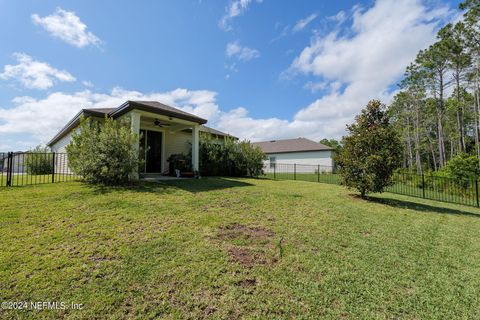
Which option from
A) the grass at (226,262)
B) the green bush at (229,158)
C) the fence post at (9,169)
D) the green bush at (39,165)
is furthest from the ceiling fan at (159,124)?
the green bush at (39,165)

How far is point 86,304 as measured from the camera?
204 cm

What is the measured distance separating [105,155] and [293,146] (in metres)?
24.9

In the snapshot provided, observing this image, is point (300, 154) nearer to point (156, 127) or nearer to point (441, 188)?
point (441, 188)

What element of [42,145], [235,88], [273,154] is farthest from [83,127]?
[273,154]

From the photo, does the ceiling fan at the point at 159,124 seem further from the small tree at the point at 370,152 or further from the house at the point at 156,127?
the small tree at the point at 370,152

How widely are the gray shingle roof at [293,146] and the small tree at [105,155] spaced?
21.1 meters

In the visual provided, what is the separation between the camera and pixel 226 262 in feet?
9.38

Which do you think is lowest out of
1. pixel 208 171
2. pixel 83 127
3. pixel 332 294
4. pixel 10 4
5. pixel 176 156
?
pixel 332 294

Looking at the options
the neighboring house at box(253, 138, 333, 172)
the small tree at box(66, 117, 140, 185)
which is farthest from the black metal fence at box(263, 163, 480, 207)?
the neighboring house at box(253, 138, 333, 172)

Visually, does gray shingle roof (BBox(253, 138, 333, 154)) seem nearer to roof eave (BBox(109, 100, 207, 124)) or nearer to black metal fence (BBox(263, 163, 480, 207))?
black metal fence (BBox(263, 163, 480, 207))

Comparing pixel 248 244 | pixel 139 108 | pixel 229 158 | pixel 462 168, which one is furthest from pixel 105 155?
pixel 462 168

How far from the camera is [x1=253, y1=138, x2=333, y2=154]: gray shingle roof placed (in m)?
26.0

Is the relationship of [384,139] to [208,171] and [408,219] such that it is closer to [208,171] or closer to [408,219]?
[408,219]

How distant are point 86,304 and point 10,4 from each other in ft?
31.6
